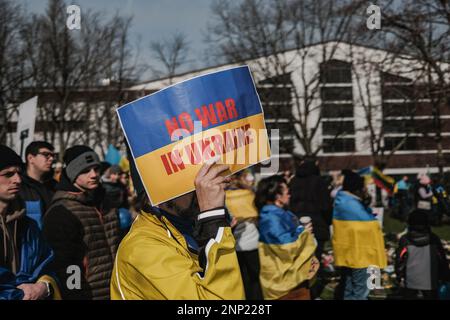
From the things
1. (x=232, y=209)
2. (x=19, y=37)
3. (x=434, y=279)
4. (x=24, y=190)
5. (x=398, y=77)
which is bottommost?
(x=434, y=279)

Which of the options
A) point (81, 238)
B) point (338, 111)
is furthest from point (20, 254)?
point (338, 111)

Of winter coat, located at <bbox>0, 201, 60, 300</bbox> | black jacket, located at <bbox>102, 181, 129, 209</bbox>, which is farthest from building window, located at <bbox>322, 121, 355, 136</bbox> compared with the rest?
winter coat, located at <bbox>0, 201, 60, 300</bbox>

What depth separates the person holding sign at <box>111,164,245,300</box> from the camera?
5.46 ft

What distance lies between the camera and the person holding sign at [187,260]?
166cm

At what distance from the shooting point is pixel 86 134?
787 inches

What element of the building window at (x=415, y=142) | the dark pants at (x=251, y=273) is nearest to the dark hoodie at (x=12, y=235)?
the dark pants at (x=251, y=273)

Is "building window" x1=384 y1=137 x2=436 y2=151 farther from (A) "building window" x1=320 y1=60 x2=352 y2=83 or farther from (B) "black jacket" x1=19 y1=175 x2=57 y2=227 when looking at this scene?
(B) "black jacket" x1=19 y1=175 x2=57 y2=227

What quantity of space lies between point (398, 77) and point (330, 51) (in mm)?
9479

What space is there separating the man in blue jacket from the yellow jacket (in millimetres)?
1428

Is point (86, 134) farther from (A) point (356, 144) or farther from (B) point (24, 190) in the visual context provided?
(B) point (24, 190)

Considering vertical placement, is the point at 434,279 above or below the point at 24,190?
below

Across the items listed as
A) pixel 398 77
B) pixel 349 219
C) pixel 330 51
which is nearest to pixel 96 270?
pixel 349 219

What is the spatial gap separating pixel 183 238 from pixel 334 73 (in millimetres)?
18579

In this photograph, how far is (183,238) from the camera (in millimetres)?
1951
